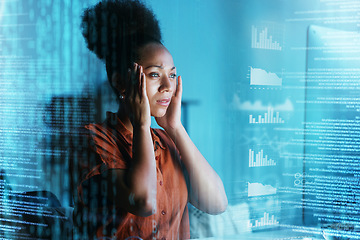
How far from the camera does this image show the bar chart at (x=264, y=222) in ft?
3.40

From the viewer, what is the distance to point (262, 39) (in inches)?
39.9

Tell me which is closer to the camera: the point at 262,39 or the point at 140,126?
the point at 140,126

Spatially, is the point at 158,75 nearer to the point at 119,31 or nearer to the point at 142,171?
the point at 119,31

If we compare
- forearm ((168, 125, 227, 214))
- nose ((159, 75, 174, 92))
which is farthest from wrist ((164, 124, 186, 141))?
nose ((159, 75, 174, 92))

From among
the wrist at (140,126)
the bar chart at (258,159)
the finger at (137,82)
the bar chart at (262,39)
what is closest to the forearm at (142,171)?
the wrist at (140,126)

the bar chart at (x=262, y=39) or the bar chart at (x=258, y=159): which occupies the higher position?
the bar chart at (x=262, y=39)

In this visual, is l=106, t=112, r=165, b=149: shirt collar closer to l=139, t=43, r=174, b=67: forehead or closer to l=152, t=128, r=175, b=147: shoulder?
l=152, t=128, r=175, b=147: shoulder

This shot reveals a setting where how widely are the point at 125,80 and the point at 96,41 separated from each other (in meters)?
0.16

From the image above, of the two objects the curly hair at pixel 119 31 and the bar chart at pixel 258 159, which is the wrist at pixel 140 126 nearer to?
the curly hair at pixel 119 31

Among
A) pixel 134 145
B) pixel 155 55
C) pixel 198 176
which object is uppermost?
pixel 155 55

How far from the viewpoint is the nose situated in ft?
3.00

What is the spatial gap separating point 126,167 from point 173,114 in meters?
0.21

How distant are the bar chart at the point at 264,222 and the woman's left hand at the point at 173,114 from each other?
415 millimetres

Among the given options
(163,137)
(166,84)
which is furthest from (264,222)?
(166,84)
